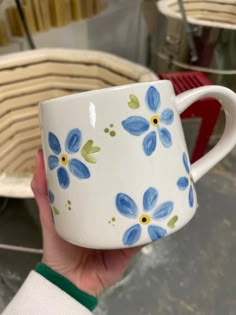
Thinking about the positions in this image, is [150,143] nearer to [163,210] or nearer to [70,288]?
[163,210]

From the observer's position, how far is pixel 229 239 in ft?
1.80

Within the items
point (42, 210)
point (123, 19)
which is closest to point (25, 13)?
point (123, 19)

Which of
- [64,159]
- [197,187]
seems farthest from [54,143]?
[197,187]

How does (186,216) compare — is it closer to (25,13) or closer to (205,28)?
(205,28)

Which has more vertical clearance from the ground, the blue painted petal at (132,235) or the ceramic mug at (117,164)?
the ceramic mug at (117,164)

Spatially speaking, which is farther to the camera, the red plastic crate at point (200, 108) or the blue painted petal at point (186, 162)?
the red plastic crate at point (200, 108)

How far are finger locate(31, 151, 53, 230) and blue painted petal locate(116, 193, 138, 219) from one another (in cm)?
8

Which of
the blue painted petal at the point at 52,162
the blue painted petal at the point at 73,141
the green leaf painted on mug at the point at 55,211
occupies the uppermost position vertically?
the blue painted petal at the point at 73,141

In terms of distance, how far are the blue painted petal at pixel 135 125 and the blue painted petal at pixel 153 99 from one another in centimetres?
1

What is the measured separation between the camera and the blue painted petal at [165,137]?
0.23m

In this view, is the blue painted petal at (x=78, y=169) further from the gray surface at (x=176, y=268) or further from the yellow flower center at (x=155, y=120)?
the gray surface at (x=176, y=268)

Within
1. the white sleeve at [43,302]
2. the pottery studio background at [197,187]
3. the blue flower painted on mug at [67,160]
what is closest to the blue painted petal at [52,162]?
the blue flower painted on mug at [67,160]

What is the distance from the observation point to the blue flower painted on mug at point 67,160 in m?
0.23

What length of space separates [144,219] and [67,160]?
6 cm
